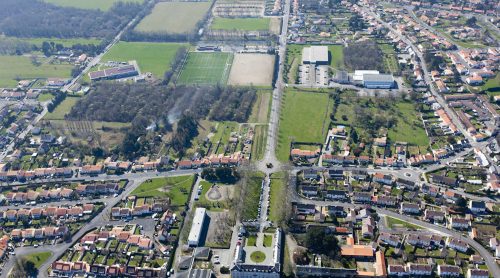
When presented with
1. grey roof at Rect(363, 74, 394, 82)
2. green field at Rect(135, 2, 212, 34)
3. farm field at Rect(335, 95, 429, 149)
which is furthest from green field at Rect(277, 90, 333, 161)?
green field at Rect(135, 2, 212, 34)

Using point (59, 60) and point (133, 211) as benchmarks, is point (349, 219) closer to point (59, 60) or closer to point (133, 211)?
point (133, 211)

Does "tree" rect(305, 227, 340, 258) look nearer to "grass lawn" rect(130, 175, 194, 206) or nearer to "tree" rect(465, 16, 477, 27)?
"grass lawn" rect(130, 175, 194, 206)

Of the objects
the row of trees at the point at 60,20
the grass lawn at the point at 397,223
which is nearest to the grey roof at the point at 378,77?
the grass lawn at the point at 397,223

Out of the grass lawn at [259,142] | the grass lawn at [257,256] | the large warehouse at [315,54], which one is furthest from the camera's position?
the large warehouse at [315,54]

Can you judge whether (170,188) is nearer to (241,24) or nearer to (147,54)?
(147,54)

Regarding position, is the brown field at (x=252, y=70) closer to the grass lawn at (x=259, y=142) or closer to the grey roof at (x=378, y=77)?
the grass lawn at (x=259, y=142)

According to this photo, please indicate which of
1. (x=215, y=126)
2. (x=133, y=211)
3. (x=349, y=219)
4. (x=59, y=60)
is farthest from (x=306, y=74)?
(x=59, y=60)
